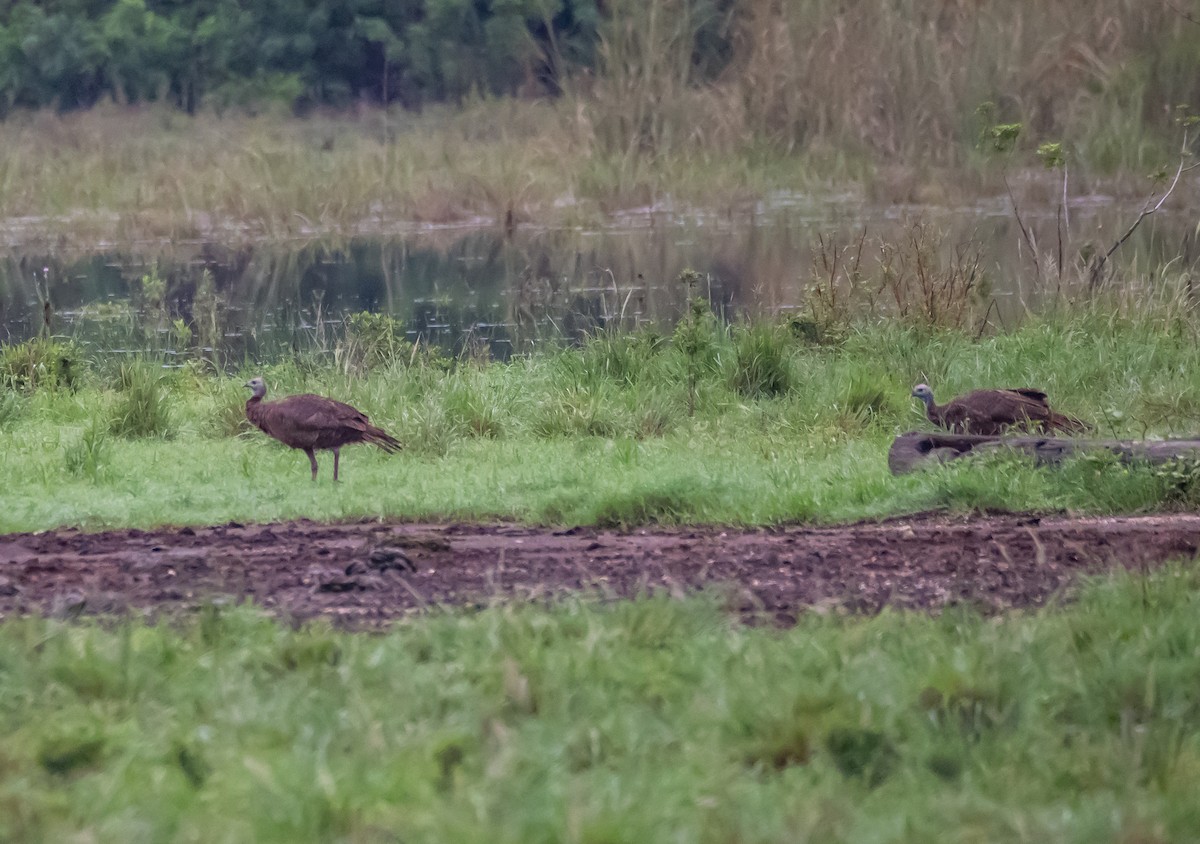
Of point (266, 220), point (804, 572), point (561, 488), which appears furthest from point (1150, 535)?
point (266, 220)

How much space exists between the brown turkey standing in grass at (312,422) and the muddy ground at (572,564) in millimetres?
1606

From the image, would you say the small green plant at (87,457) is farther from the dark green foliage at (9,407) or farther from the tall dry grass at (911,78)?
the tall dry grass at (911,78)

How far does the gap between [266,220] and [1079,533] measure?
26998mm

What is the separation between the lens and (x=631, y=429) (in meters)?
11.5

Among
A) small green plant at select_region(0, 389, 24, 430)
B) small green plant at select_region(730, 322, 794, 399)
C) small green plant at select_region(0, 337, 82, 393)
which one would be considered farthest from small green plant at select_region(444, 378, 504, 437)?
small green plant at select_region(0, 337, 82, 393)

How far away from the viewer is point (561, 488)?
29.5 ft

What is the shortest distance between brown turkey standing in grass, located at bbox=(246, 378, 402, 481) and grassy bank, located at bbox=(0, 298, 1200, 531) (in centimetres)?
26

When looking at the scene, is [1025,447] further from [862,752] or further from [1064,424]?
[862,752]

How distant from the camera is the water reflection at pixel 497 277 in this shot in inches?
706

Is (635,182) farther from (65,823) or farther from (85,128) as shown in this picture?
(65,823)

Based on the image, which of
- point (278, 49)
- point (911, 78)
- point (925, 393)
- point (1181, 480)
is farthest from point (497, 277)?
point (278, 49)

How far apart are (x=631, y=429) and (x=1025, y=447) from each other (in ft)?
11.4

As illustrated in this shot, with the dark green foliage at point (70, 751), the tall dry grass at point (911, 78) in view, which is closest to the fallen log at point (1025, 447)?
Result: the dark green foliage at point (70, 751)

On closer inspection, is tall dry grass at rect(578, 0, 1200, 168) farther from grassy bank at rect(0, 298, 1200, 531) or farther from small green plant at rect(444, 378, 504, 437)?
small green plant at rect(444, 378, 504, 437)
